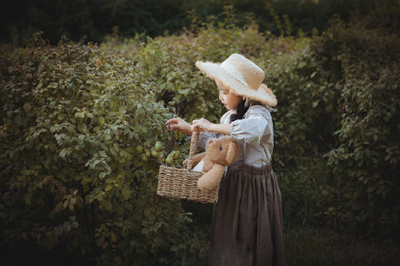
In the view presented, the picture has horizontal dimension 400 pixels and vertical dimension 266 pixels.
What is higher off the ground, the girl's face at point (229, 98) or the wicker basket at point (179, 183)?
the girl's face at point (229, 98)

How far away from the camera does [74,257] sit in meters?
3.24

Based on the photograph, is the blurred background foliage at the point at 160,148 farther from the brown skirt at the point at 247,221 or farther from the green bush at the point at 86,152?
the brown skirt at the point at 247,221

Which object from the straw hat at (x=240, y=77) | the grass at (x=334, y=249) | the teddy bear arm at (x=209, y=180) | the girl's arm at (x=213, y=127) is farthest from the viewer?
the grass at (x=334, y=249)

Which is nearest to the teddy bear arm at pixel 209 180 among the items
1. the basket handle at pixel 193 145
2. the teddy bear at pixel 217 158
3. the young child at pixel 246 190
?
the teddy bear at pixel 217 158

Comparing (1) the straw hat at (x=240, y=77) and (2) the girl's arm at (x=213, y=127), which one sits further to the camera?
(1) the straw hat at (x=240, y=77)

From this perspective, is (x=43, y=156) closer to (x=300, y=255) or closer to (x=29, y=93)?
(x=29, y=93)

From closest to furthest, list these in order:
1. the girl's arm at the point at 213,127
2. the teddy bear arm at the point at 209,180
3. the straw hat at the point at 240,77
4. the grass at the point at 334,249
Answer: the teddy bear arm at the point at 209,180 → the girl's arm at the point at 213,127 → the straw hat at the point at 240,77 → the grass at the point at 334,249

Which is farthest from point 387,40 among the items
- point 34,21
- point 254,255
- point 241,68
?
point 34,21

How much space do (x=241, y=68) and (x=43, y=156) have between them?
5.12 feet

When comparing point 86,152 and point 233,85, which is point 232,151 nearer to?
point 233,85

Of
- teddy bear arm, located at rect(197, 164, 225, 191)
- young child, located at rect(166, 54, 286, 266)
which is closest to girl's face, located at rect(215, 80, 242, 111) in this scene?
young child, located at rect(166, 54, 286, 266)

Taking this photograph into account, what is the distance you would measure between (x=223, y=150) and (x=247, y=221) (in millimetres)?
569

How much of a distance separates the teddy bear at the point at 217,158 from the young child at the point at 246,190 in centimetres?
25

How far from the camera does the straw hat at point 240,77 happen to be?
97.3 inches
